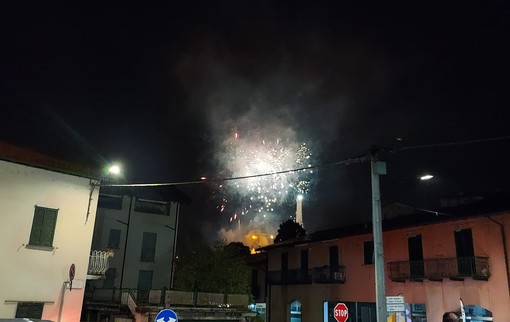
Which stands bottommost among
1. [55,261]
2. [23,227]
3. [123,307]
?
[123,307]

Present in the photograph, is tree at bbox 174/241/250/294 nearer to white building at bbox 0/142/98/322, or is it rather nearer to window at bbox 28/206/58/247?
white building at bbox 0/142/98/322

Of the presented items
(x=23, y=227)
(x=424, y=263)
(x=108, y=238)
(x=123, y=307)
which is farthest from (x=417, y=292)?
(x=108, y=238)

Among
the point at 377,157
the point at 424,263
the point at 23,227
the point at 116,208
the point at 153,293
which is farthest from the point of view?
the point at 116,208

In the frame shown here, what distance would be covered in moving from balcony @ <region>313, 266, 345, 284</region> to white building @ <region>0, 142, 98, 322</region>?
2114 cm

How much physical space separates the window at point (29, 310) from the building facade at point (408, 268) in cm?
2140

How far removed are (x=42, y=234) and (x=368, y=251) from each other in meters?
22.8

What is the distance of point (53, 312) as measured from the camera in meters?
16.0

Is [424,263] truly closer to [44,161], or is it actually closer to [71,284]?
[71,284]

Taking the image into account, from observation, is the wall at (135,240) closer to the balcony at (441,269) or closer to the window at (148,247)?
the window at (148,247)

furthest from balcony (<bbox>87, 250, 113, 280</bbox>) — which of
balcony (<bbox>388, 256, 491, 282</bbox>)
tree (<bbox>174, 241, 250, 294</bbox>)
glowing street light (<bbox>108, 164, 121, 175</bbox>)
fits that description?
balcony (<bbox>388, 256, 491, 282</bbox>)

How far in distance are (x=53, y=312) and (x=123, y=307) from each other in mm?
10082

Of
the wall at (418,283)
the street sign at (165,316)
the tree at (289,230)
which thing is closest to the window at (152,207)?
the wall at (418,283)

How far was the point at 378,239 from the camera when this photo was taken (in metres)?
11.8

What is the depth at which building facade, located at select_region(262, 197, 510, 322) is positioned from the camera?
77.2 ft
